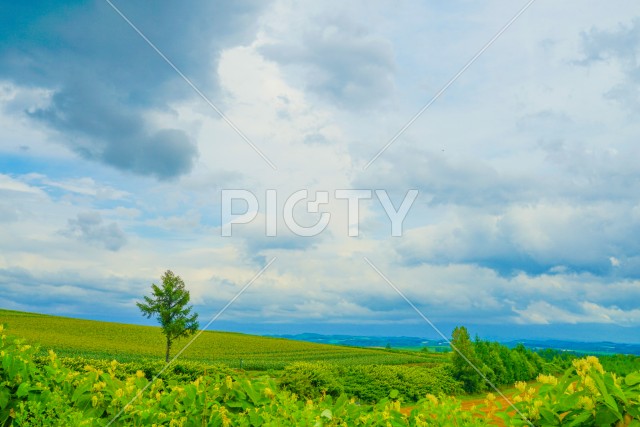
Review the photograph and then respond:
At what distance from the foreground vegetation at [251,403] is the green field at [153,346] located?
34.8m

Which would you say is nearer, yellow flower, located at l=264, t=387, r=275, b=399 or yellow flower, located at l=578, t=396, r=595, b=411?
yellow flower, located at l=578, t=396, r=595, b=411

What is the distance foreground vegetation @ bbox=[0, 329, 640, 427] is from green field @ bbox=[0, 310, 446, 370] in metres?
34.8

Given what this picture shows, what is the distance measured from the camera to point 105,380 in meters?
4.92

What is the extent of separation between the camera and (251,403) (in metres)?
4.37

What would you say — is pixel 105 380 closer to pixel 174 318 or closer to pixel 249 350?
pixel 174 318

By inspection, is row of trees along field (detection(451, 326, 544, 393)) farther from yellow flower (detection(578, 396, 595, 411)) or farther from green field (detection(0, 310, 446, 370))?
yellow flower (detection(578, 396, 595, 411))

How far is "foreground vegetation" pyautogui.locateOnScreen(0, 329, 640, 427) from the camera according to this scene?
3123 millimetres

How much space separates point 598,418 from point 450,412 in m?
0.98

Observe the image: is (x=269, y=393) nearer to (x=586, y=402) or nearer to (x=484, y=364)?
(x=586, y=402)

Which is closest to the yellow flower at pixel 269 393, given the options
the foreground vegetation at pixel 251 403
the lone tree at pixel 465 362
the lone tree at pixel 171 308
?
the foreground vegetation at pixel 251 403

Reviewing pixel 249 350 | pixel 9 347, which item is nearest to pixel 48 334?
pixel 249 350

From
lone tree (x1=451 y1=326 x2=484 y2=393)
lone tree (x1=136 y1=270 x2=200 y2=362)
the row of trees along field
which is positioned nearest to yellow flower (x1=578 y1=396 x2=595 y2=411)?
the row of trees along field

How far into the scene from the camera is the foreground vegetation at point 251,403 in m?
3.12

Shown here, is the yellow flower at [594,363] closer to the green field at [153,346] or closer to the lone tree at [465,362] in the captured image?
the lone tree at [465,362]
